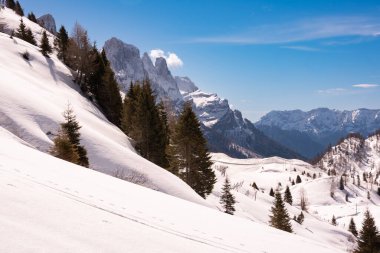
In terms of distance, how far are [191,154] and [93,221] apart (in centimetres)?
3464

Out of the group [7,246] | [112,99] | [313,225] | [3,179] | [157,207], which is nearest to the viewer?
[7,246]

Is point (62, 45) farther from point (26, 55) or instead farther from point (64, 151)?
point (64, 151)

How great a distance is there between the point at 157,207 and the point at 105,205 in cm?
329

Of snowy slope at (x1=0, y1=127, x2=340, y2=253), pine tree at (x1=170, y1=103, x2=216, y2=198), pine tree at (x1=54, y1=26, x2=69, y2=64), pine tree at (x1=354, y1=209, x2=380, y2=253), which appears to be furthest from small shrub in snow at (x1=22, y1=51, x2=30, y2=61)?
pine tree at (x1=354, y1=209, x2=380, y2=253)

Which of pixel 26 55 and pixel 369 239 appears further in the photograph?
pixel 26 55

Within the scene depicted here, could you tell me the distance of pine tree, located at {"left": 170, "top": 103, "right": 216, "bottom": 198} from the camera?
42531mm

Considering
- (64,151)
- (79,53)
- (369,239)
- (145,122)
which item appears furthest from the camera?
(79,53)

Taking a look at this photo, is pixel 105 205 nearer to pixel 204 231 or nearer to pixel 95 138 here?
pixel 204 231

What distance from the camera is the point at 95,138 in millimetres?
31812

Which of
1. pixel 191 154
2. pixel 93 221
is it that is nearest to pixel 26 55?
pixel 191 154

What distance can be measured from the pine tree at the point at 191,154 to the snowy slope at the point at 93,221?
26824 millimetres

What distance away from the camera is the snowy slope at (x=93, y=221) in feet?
21.5

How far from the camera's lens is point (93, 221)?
337 inches

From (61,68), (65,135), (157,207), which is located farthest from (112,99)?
(157,207)
